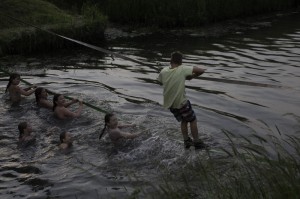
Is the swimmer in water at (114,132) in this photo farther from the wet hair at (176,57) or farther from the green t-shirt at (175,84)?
the wet hair at (176,57)

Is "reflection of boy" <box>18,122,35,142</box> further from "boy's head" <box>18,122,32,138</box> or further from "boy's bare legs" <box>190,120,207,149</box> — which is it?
"boy's bare legs" <box>190,120,207,149</box>

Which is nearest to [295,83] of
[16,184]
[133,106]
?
[133,106]

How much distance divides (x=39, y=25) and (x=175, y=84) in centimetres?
1195

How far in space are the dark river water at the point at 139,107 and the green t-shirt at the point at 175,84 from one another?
0.93 meters

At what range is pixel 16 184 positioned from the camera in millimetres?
8109

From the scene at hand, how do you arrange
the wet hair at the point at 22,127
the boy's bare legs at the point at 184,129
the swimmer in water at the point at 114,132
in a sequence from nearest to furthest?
the boy's bare legs at the point at 184,129, the swimmer in water at the point at 114,132, the wet hair at the point at 22,127

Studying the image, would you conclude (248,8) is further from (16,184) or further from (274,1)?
(16,184)

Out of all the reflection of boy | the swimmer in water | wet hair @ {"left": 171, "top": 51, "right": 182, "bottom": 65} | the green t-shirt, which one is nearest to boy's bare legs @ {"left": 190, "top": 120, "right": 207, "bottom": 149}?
the green t-shirt

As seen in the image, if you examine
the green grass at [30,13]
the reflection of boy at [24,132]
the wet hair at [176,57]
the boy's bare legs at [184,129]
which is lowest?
the reflection of boy at [24,132]

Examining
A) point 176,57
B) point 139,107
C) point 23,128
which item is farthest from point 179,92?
point 23,128

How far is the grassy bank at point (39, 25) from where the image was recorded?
700 inches

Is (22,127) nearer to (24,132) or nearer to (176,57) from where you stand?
(24,132)

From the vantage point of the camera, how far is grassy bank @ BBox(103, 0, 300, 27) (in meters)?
22.0

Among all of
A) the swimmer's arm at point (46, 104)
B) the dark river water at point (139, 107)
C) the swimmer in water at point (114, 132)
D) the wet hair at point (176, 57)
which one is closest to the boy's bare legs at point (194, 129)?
the dark river water at point (139, 107)
